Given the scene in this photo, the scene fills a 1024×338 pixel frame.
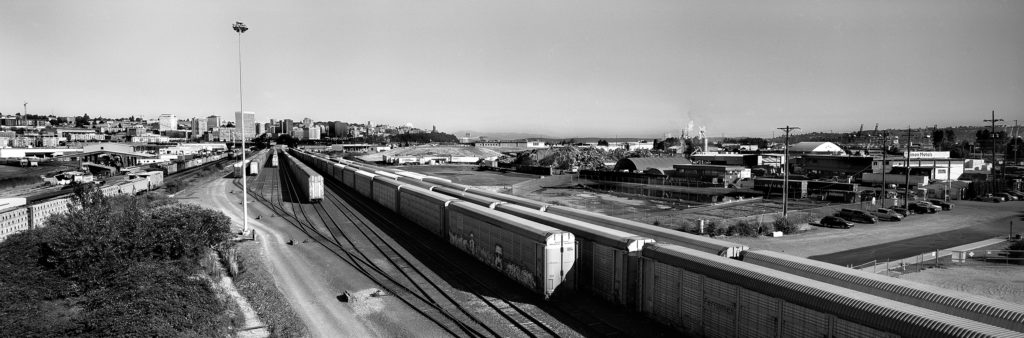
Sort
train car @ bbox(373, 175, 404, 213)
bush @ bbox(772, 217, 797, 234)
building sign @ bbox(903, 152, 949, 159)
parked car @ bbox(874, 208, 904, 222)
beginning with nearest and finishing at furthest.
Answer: bush @ bbox(772, 217, 797, 234)
train car @ bbox(373, 175, 404, 213)
parked car @ bbox(874, 208, 904, 222)
building sign @ bbox(903, 152, 949, 159)

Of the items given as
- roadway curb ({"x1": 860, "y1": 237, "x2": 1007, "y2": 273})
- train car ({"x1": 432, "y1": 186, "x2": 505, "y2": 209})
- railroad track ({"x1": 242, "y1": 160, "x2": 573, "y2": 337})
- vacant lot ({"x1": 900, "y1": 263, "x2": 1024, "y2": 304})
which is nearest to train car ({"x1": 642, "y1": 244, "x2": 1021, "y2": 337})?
railroad track ({"x1": 242, "y1": 160, "x2": 573, "y2": 337})

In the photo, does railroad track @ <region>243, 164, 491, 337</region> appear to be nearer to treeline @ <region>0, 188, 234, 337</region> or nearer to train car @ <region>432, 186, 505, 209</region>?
treeline @ <region>0, 188, 234, 337</region>

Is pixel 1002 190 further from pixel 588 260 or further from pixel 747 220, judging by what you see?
pixel 588 260

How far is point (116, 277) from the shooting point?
1703 cm

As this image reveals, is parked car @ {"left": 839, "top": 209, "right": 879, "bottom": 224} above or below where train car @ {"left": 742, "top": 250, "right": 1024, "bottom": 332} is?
below

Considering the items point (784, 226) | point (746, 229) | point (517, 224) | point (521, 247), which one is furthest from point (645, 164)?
point (521, 247)

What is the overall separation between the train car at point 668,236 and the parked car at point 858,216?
2716 centimetres

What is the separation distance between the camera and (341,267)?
21.5 metres

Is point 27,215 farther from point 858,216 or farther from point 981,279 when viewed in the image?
point 858,216

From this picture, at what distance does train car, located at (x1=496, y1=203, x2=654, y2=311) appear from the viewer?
591 inches

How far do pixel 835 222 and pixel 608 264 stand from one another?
91.4 ft

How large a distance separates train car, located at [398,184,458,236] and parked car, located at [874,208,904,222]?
33.9m

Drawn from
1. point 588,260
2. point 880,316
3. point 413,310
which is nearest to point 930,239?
point 588,260

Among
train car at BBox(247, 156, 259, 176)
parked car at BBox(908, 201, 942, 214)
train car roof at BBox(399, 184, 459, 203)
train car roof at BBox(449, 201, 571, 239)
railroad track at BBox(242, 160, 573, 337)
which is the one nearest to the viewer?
railroad track at BBox(242, 160, 573, 337)
